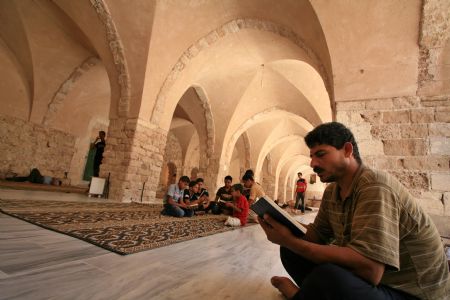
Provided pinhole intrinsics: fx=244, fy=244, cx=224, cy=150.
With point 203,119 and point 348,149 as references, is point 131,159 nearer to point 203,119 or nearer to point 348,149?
point 203,119

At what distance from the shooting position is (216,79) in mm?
9625

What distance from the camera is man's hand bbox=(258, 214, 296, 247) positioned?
1.19 m

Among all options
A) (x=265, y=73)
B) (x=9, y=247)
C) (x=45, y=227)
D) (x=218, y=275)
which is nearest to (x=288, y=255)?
(x=218, y=275)

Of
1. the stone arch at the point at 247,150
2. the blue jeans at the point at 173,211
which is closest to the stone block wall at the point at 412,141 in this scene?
the blue jeans at the point at 173,211

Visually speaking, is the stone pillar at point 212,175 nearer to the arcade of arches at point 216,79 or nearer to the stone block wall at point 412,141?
the arcade of arches at point 216,79

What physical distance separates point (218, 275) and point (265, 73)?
347 inches

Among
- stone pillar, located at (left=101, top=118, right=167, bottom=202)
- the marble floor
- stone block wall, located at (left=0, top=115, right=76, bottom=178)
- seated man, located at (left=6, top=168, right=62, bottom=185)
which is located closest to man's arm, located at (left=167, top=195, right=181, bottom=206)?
the marble floor

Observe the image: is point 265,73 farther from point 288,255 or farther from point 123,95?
point 288,255

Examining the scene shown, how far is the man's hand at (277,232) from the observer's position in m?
1.19

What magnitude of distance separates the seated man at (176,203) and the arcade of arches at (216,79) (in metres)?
2.49

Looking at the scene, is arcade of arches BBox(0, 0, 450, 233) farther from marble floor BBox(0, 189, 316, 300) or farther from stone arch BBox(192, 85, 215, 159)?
marble floor BBox(0, 189, 316, 300)

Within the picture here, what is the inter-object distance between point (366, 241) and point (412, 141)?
327 cm

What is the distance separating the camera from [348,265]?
973 millimetres

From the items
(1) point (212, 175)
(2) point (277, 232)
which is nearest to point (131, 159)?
(1) point (212, 175)
